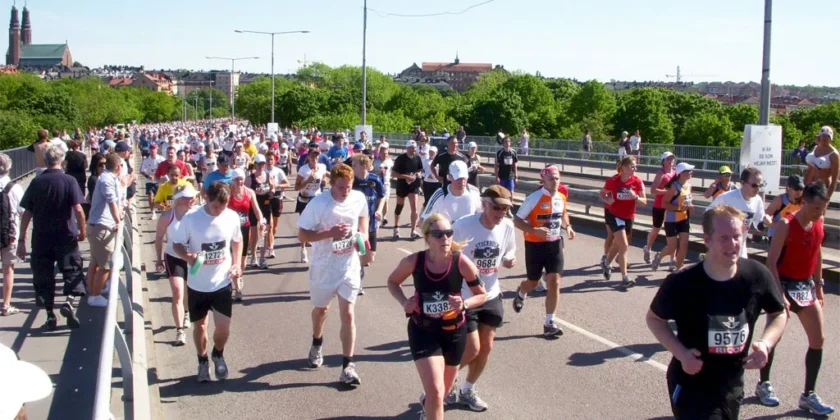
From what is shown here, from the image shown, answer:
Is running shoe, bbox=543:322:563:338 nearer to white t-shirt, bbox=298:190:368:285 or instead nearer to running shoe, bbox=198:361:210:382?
white t-shirt, bbox=298:190:368:285

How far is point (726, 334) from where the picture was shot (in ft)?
14.0

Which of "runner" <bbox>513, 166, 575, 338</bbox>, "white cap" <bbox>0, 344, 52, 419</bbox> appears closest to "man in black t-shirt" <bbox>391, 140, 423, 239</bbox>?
"runner" <bbox>513, 166, 575, 338</bbox>

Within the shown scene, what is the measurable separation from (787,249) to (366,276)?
7.04 m

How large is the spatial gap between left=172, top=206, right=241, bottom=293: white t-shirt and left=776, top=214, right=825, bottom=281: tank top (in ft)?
14.9

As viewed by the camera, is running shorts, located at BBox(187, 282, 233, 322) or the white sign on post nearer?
running shorts, located at BBox(187, 282, 233, 322)

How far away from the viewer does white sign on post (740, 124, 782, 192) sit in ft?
43.4

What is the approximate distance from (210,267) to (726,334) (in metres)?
4.55

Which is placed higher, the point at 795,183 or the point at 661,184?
the point at 795,183

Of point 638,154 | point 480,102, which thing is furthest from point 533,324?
point 480,102

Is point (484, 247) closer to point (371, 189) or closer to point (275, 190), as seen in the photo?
point (371, 189)

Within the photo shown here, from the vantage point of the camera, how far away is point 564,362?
819 cm

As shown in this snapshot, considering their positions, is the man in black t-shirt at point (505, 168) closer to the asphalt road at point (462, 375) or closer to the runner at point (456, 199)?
the asphalt road at point (462, 375)

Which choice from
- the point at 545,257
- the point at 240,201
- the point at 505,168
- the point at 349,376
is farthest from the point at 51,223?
the point at 505,168

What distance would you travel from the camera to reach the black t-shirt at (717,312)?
4266 mm
